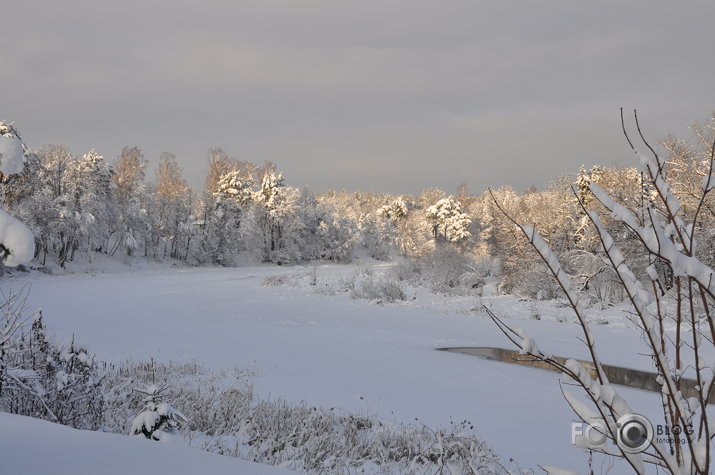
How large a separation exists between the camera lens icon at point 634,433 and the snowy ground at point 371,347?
169 inches

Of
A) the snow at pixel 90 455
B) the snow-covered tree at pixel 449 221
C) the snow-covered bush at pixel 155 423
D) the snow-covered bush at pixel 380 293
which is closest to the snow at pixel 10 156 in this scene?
the snow at pixel 90 455

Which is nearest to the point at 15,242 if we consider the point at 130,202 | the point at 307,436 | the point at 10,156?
the point at 10,156

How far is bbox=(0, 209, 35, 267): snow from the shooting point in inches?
66.2

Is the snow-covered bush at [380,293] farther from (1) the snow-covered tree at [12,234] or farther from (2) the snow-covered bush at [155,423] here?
(1) the snow-covered tree at [12,234]

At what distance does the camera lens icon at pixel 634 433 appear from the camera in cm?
125

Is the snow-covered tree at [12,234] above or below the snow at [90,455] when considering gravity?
above

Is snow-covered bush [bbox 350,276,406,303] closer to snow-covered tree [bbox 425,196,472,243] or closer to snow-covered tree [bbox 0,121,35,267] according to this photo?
snow-covered tree [bbox 0,121,35,267]

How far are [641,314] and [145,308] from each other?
18550 millimetres

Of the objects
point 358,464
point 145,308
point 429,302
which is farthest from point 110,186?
point 358,464

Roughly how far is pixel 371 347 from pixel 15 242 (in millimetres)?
10342

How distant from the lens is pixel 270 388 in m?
7.58

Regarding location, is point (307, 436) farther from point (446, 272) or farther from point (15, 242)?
point (446, 272)

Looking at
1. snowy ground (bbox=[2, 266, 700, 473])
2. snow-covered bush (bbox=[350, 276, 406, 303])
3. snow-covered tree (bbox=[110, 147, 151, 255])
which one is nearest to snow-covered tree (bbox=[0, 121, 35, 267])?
snowy ground (bbox=[2, 266, 700, 473])

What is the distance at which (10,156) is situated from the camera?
1840 millimetres
